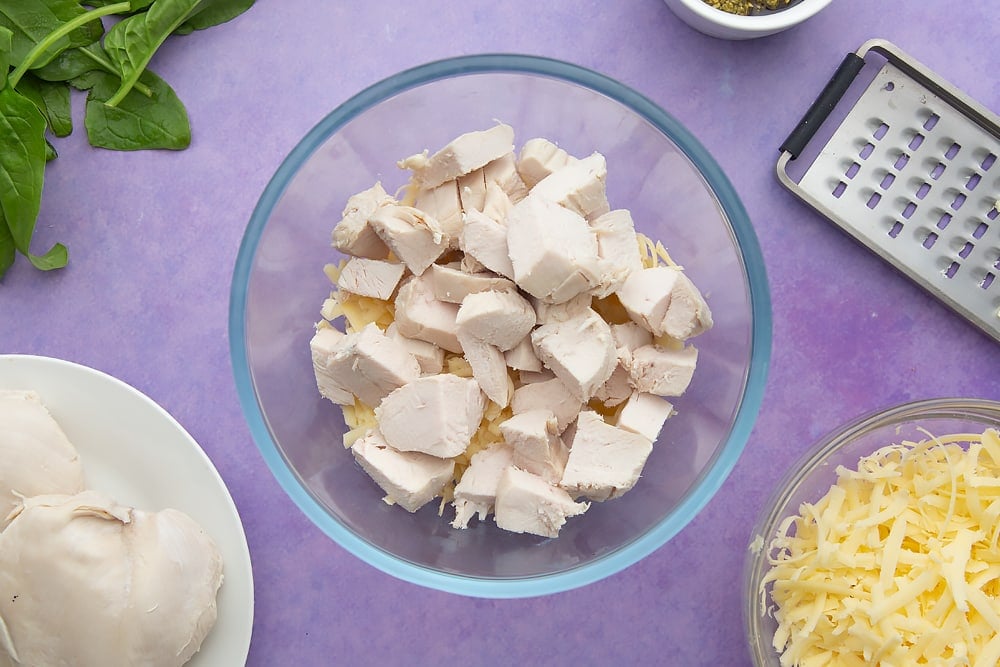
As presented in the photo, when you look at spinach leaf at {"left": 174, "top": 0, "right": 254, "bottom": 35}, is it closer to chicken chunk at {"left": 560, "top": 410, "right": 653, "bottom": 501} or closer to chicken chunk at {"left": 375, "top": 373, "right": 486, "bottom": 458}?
chicken chunk at {"left": 375, "top": 373, "right": 486, "bottom": 458}

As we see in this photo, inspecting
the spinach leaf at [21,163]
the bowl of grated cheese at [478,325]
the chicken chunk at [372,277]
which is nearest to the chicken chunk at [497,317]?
the bowl of grated cheese at [478,325]

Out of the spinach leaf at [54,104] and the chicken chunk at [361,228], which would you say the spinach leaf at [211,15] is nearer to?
the spinach leaf at [54,104]

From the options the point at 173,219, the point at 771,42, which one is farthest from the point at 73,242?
the point at 771,42

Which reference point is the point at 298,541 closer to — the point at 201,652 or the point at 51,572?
the point at 201,652

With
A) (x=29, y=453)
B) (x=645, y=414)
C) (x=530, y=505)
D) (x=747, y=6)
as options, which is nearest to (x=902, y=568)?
(x=645, y=414)

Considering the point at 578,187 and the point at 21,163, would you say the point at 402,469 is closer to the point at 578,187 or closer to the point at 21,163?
the point at 578,187

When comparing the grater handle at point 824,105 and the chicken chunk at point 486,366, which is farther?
the grater handle at point 824,105

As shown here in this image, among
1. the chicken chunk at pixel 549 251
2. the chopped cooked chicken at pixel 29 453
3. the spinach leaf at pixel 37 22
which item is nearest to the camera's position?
the chicken chunk at pixel 549 251
